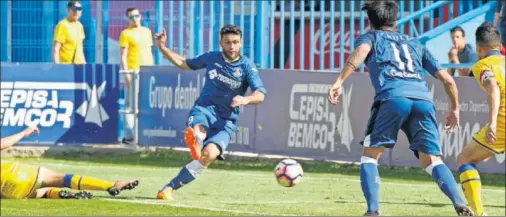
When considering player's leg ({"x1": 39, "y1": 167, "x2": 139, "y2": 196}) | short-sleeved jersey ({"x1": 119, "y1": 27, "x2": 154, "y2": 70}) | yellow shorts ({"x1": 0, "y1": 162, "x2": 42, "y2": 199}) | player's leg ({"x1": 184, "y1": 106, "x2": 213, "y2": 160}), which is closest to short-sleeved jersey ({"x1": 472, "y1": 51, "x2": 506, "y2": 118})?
player's leg ({"x1": 184, "y1": 106, "x2": 213, "y2": 160})

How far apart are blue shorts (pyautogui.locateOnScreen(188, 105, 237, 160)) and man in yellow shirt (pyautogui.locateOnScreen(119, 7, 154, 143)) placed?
7188mm

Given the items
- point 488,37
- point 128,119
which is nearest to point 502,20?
point 128,119

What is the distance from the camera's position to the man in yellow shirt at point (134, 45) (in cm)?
2019

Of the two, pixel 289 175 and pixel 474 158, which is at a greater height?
pixel 474 158

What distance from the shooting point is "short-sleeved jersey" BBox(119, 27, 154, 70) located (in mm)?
20281

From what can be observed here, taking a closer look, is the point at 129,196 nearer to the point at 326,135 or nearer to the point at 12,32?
the point at 326,135

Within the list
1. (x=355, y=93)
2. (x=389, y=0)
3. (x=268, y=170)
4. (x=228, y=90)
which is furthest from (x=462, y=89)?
(x=389, y=0)

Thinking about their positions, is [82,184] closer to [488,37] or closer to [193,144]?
[193,144]

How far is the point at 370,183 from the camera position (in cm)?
999

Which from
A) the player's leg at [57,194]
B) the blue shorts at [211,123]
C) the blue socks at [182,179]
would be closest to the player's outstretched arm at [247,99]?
the blue shorts at [211,123]

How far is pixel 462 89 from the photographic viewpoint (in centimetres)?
1608

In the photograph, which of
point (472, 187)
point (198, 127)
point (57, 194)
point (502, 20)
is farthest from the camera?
point (502, 20)

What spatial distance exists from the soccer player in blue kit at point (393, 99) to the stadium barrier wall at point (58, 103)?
10052 mm

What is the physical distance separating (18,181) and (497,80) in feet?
15.0
